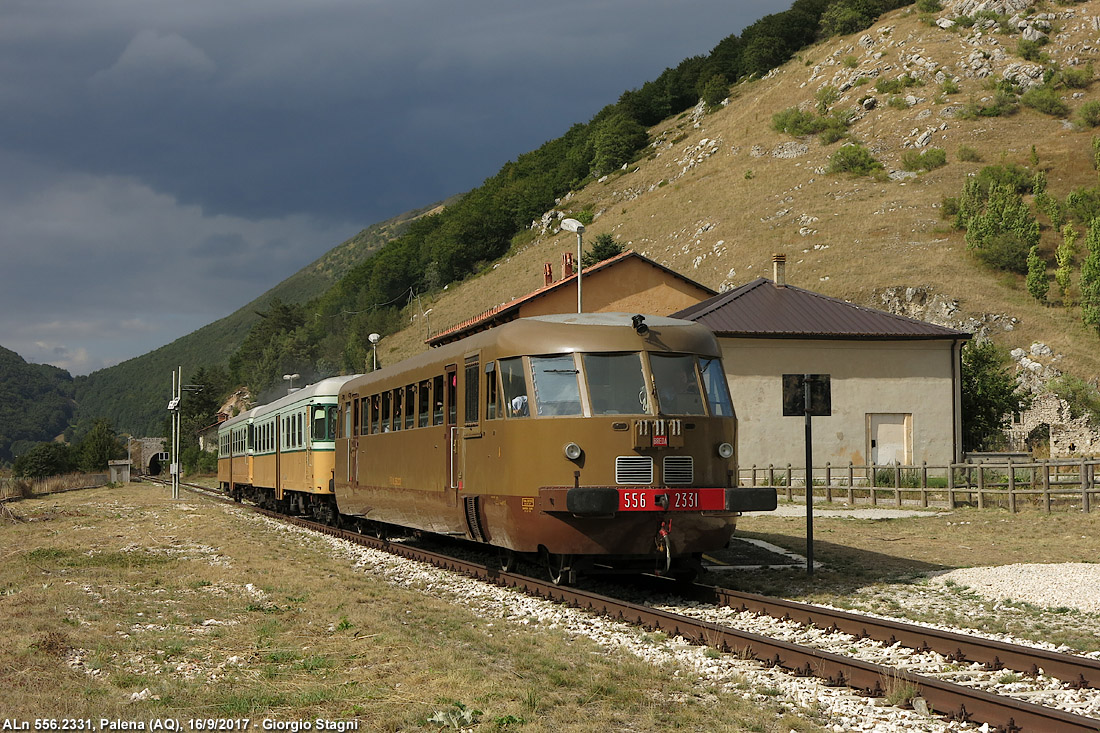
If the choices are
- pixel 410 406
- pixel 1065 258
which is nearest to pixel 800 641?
pixel 410 406

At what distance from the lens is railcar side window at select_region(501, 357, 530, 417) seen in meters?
12.6

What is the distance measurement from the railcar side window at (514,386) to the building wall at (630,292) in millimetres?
35164

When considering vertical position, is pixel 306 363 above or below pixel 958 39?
below

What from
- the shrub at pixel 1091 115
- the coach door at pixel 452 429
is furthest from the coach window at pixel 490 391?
the shrub at pixel 1091 115

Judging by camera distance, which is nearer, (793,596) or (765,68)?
(793,596)

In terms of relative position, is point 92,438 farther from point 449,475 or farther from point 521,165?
point 449,475

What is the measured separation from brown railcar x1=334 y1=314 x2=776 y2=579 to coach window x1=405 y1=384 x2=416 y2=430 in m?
3.03

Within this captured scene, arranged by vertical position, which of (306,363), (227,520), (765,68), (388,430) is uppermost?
(765,68)

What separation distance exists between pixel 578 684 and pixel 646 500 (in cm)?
405

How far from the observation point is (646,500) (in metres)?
11.8

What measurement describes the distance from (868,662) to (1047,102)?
4540 inches

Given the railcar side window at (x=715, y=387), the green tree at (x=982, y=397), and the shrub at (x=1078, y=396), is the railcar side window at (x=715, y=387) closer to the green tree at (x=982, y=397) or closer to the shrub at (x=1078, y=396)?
the green tree at (x=982, y=397)

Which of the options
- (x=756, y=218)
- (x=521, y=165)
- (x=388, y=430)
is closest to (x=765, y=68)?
(x=521, y=165)

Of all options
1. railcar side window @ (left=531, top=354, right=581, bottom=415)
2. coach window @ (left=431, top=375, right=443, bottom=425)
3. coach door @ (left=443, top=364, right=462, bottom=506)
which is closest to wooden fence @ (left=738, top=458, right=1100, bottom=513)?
coach window @ (left=431, top=375, right=443, bottom=425)
